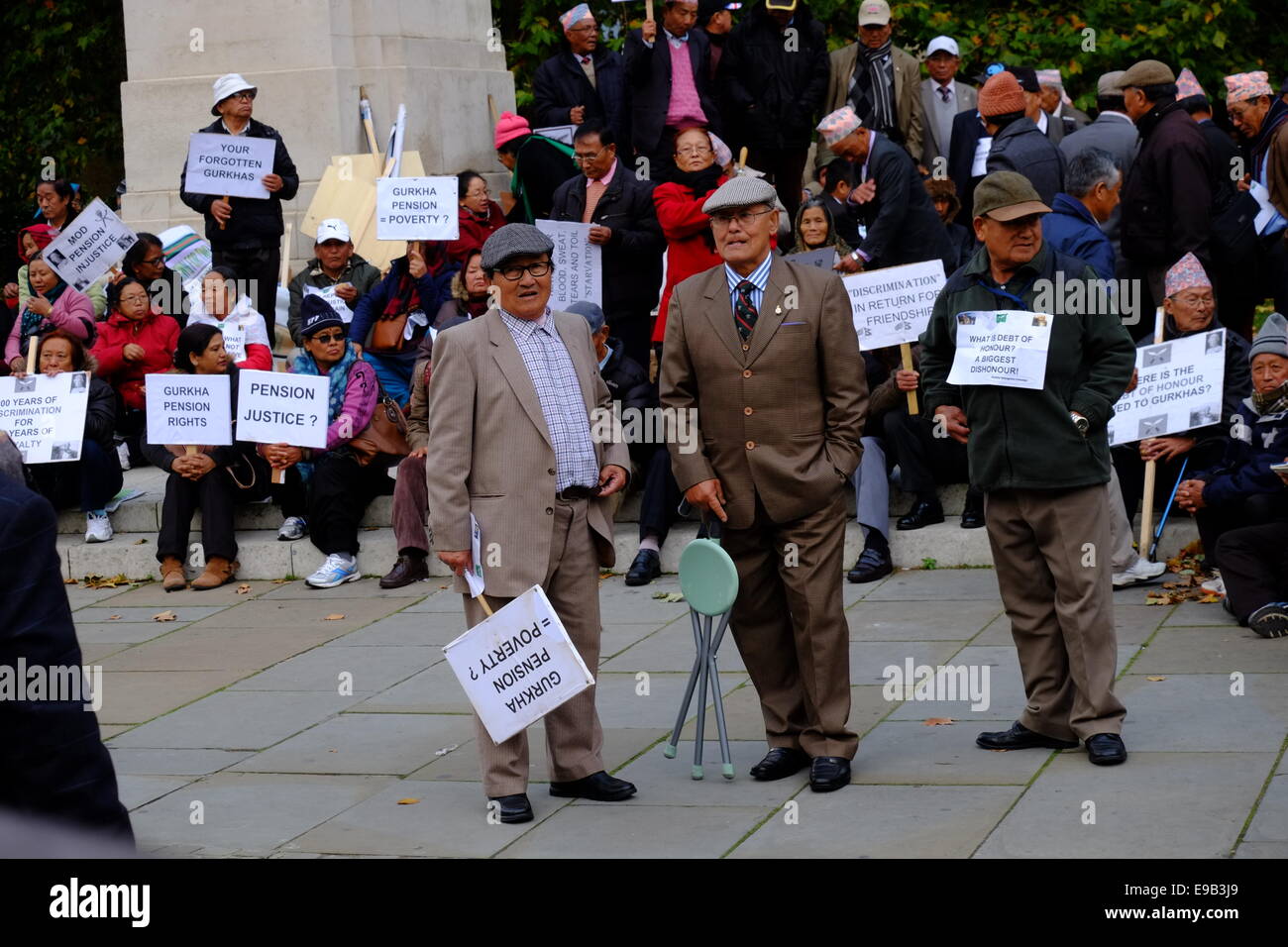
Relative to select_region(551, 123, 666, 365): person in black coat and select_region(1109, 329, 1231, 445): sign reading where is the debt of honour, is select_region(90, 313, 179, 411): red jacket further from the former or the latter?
select_region(1109, 329, 1231, 445): sign reading where is the debt of honour

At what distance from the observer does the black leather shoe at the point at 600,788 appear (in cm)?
704

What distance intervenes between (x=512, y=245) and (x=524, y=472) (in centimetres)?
86

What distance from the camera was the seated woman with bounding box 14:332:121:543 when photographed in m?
12.4

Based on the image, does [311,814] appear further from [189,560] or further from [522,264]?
[189,560]

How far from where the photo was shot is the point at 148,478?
13695 millimetres

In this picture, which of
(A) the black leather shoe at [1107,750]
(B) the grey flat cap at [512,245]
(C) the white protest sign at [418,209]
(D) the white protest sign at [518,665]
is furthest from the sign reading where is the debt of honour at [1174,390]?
(C) the white protest sign at [418,209]

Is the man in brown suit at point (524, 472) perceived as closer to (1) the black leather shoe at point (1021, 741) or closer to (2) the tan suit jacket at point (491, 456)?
(2) the tan suit jacket at point (491, 456)

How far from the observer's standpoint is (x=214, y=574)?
1196 cm

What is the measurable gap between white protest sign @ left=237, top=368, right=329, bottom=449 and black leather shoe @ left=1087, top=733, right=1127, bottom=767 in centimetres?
621

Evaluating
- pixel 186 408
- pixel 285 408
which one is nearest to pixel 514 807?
pixel 285 408

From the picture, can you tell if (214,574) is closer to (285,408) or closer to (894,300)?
(285,408)

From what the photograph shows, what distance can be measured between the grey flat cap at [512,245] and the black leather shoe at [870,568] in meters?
4.35

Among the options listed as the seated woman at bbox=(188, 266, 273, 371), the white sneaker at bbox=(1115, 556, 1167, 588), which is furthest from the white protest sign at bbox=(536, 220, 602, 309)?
the white sneaker at bbox=(1115, 556, 1167, 588)

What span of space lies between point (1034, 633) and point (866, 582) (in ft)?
11.3
